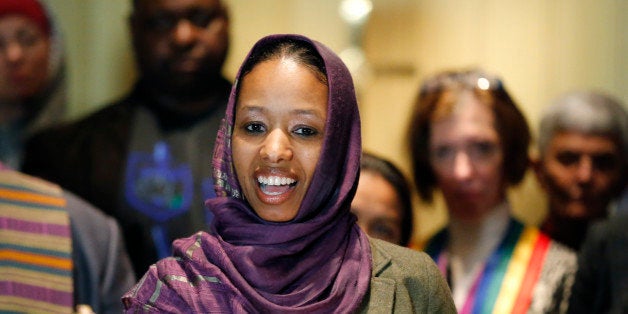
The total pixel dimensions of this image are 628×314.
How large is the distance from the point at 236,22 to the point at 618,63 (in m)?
1.26

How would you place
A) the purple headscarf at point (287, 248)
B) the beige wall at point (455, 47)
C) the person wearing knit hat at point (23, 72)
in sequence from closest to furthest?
the purple headscarf at point (287, 248) < the person wearing knit hat at point (23, 72) < the beige wall at point (455, 47)

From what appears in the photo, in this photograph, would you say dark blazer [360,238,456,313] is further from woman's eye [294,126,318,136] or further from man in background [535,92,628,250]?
man in background [535,92,628,250]

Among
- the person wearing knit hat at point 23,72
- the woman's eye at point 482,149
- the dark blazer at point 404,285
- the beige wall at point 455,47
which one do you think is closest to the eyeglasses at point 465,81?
the woman's eye at point 482,149

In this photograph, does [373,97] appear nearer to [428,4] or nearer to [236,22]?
[428,4]

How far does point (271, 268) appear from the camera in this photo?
1.52 metres

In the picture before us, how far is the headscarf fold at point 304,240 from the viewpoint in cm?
150

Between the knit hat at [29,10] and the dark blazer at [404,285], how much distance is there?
64.4 inches

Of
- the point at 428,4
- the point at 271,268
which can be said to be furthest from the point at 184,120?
the point at 271,268

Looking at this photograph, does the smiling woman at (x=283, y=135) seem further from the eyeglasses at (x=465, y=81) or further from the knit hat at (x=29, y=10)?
the knit hat at (x=29, y=10)

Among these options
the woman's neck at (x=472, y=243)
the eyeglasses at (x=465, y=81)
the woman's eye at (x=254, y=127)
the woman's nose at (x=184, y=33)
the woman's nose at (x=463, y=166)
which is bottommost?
the woman's neck at (x=472, y=243)

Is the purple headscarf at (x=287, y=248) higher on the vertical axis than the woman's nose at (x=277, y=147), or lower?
lower

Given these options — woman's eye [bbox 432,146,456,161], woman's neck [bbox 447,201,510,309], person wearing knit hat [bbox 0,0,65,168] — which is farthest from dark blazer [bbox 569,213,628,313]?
person wearing knit hat [bbox 0,0,65,168]

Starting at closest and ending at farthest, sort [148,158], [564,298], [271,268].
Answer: [271,268]
[564,298]
[148,158]

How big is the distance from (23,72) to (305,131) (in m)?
1.59
